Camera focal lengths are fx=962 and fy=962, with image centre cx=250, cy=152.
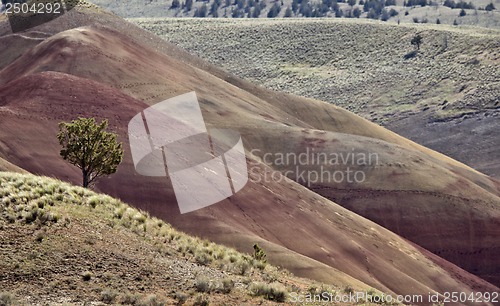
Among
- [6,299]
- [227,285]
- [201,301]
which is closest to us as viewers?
[6,299]

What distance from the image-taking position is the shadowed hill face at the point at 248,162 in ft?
143

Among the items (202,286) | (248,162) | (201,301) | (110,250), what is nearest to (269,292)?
(202,286)

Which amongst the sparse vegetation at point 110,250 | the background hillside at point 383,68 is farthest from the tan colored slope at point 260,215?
the background hillside at point 383,68

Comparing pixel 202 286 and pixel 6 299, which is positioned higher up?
pixel 6 299

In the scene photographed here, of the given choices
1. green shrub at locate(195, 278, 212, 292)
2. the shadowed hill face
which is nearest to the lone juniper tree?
the shadowed hill face

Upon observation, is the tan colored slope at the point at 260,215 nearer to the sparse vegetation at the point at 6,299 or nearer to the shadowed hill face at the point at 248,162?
the shadowed hill face at the point at 248,162

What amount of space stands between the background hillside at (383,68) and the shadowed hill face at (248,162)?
37.0 metres

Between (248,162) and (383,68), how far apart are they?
79.4 metres

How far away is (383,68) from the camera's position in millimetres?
130625

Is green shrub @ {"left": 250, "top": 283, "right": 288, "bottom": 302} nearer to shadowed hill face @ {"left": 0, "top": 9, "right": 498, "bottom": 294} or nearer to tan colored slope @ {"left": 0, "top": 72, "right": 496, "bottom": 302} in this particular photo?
tan colored slope @ {"left": 0, "top": 72, "right": 496, "bottom": 302}

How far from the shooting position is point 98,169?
34.2 metres

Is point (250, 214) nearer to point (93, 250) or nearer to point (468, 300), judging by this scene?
point (468, 300)

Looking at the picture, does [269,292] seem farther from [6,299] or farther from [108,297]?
[6,299]

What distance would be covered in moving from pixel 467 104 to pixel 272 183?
65821 mm
